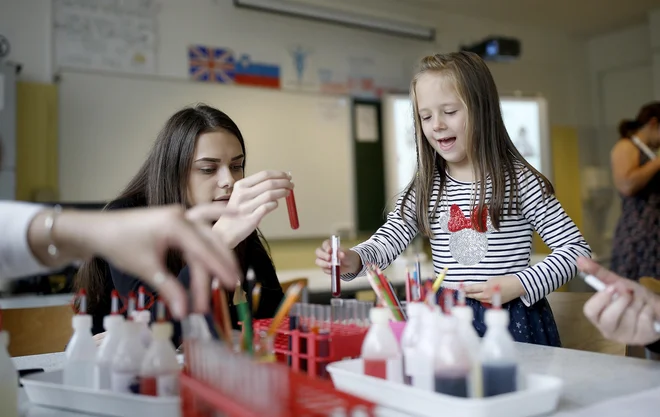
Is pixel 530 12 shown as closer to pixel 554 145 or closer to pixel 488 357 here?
pixel 554 145

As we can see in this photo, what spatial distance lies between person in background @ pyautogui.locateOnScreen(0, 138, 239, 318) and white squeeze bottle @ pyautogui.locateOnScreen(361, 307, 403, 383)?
0.27 m

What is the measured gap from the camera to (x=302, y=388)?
62cm

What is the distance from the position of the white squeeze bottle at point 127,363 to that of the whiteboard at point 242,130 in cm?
274

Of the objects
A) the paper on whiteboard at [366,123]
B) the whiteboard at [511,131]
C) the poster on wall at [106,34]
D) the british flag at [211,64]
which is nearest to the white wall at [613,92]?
the whiteboard at [511,131]

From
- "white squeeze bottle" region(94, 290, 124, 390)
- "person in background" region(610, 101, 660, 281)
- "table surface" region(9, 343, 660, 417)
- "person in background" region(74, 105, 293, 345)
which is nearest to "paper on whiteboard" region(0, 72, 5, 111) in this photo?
"person in background" region(74, 105, 293, 345)

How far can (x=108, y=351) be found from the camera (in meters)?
0.80

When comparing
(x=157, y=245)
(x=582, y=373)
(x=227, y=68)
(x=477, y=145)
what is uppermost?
(x=227, y=68)

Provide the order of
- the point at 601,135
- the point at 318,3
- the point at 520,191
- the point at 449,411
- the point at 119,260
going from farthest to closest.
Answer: the point at 601,135
the point at 318,3
the point at 520,191
the point at 449,411
the point at 119,260

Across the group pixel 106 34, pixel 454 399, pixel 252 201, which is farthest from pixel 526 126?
pixel 454 399

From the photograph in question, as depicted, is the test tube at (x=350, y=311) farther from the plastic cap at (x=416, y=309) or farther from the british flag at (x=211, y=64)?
the british flag at (x=211, y=64)

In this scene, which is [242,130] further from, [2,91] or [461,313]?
[461,313]

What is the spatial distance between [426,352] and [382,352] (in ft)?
0.27

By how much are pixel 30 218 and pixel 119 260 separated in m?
0.12

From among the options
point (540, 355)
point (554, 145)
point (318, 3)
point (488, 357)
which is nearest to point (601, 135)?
point (554, 145)
